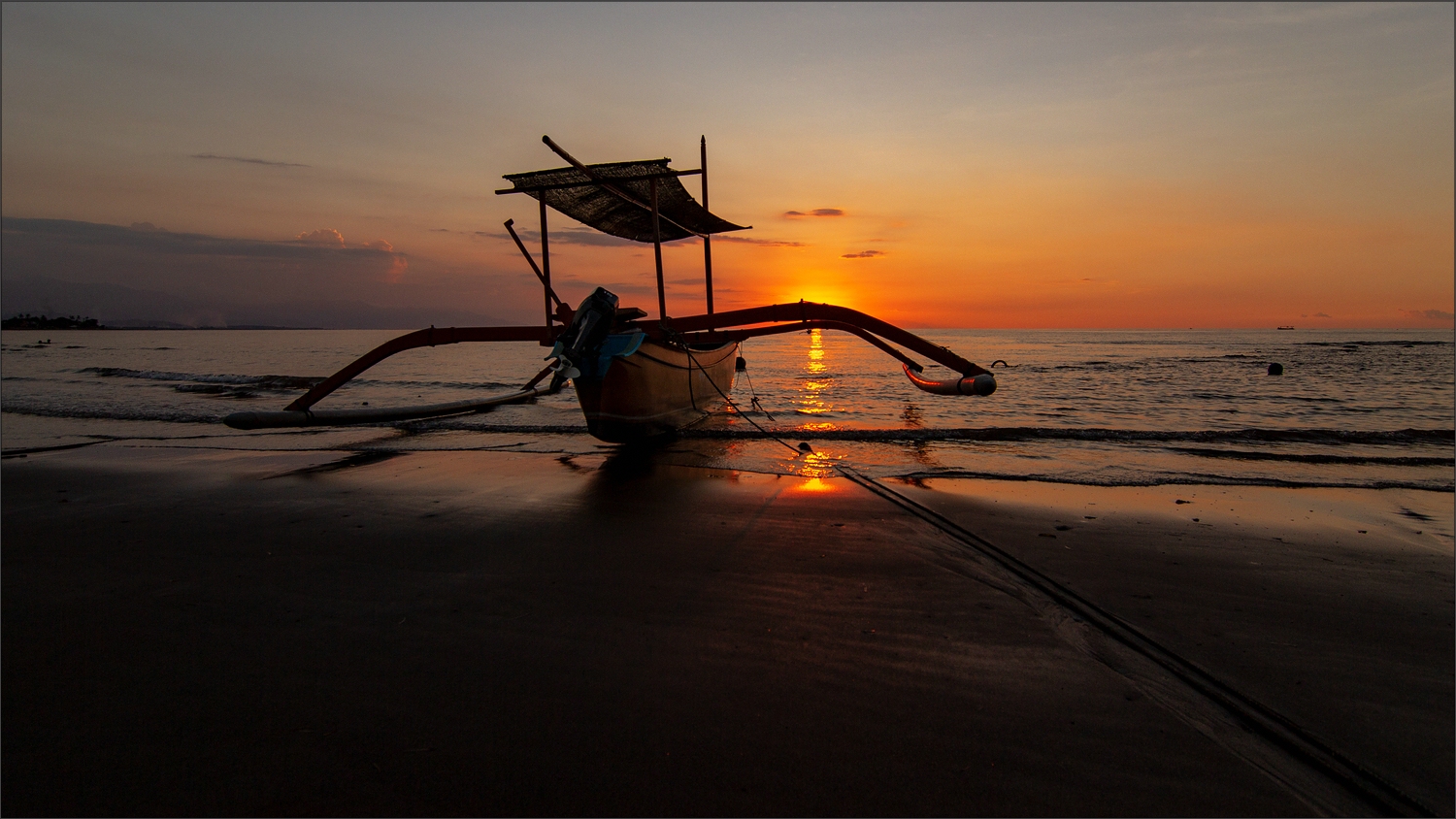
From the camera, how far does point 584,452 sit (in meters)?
8.89

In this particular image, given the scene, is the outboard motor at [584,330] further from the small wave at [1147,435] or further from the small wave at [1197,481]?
the small wave at [1197,481]

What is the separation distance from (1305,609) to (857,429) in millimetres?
7369

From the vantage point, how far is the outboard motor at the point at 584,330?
23.4 feet

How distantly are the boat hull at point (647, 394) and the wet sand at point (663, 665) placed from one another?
8.80ft

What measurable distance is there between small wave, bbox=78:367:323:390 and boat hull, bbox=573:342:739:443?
1534 cm

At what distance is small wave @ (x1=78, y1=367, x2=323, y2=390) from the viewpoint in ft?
65.8

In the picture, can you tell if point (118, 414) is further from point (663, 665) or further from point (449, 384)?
point (663, 665)

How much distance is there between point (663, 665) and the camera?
8.84ft

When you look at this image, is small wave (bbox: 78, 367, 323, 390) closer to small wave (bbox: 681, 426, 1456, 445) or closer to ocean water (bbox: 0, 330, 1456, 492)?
ocean water (bbox: 0, 330, 1456, 492)

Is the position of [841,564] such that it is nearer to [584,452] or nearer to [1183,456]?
[584,452]

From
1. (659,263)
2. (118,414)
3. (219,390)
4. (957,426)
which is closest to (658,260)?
(659,263)

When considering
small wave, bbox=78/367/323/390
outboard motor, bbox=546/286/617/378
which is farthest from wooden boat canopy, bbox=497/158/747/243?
small wave, bbox=78/367/323/390

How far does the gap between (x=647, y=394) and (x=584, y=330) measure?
158cm

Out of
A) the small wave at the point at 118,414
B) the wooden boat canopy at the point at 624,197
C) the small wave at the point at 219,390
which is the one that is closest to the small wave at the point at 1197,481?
the wooden boat canopy at the point at 624,197
